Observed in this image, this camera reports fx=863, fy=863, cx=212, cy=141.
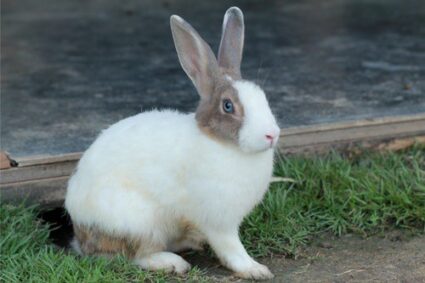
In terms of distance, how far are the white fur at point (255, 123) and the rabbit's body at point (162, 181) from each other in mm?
114

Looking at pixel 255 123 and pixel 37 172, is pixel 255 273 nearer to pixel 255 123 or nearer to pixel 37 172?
pixel 255 123

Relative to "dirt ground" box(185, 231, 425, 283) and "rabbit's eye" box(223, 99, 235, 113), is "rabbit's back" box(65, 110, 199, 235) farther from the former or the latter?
"dirt ground" box(185, 231, 425, 283)

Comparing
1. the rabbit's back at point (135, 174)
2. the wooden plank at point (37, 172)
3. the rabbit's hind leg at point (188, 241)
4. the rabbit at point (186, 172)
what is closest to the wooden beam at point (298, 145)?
the wooden plank at point (37, 172)

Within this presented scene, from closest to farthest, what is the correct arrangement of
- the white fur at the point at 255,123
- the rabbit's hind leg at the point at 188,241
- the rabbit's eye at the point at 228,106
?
the white fur at the point at 255,123 → the rabbit's eye at the point at 228,106 → the rabbit's hind leg at the point at 188,241

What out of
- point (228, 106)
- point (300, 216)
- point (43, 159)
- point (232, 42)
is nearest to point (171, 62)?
point (43, 159)

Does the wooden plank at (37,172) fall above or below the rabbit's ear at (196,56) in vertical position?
below

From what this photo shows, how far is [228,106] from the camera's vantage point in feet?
10.9

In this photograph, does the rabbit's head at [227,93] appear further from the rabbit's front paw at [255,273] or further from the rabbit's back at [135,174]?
the rabbit's front paw at [255,273]

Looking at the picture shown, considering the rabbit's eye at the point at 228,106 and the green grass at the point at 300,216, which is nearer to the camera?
the rabbit's eye at the point at 228,106

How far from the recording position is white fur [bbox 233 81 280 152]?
320 cm

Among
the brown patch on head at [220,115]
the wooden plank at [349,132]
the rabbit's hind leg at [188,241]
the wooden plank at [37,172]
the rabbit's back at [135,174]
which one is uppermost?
the brown patch on head at [220,115]

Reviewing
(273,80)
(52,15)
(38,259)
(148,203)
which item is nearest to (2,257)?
(38,259)

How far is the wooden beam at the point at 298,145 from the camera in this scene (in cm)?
419

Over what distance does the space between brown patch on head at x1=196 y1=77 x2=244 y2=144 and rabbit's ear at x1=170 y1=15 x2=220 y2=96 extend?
0.04m
